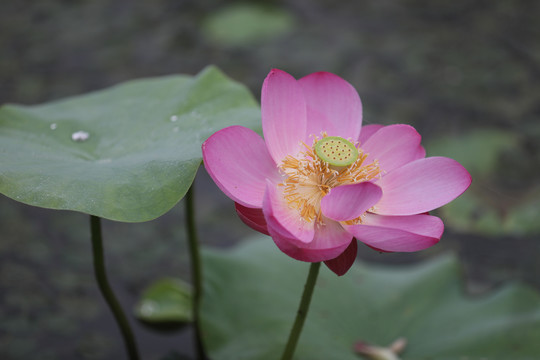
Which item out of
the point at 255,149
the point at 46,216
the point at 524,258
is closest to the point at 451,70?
the point at 524,258

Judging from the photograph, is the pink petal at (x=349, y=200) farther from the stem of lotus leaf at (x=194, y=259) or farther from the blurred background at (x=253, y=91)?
the blurred background at (x=253, y=91)

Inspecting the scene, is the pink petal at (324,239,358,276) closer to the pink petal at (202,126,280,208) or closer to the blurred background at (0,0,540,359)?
the pink petal at (202,126,280,208)

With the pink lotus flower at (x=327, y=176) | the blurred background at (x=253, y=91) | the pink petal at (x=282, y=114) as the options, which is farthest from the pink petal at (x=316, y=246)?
the blurred background at (x=253, y=91)

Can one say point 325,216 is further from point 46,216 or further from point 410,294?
point 46,216

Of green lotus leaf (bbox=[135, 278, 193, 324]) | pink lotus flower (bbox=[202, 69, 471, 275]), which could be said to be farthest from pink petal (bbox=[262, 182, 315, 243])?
green lotus leaf (bbox=[135, 278, 193, 324])

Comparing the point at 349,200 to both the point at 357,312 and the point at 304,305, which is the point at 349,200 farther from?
the point at 357,312

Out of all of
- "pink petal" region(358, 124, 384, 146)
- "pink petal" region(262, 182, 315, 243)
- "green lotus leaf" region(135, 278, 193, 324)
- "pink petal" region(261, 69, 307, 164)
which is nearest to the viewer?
"pink petal" region(262, 182, 315, 243)
